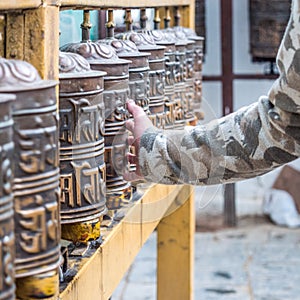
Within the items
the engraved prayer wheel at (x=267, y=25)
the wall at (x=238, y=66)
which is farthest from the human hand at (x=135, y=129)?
the wall at (x=238, y=66)

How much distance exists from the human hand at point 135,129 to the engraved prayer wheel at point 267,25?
364 cm

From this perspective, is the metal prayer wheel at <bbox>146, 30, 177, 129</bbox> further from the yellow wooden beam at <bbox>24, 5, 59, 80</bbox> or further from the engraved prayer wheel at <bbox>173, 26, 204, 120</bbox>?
the yellow wooden beam at <bbox>24, 5, 59, 80</bbox>

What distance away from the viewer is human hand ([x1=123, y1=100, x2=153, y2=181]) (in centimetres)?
159

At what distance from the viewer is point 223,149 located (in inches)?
63.6

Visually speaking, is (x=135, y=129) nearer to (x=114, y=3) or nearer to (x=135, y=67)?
(x=135, y=67)

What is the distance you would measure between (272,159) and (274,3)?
3.72m

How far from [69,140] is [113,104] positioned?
236mm

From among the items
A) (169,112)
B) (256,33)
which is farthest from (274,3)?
(169,112)

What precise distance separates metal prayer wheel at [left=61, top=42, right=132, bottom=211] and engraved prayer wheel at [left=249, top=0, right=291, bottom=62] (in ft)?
12.1

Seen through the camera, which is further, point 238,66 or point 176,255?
point 238,66

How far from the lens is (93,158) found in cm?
137

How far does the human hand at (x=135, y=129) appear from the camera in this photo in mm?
1594

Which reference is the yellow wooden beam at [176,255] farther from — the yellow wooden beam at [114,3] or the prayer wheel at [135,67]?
the prayer wheel at [135,67]

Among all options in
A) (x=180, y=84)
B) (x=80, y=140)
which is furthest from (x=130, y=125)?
(x=180, y=84)
